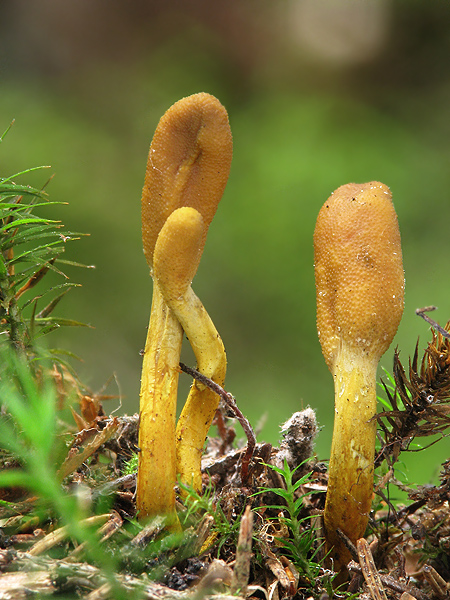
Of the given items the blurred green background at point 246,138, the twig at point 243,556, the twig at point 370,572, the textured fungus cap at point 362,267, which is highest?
the blurred green background at point 246,138

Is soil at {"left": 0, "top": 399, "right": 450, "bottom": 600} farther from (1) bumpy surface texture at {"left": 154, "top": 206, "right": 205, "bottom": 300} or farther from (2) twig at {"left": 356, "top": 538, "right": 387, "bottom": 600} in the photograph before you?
(1) bumpy surface texture at {"left": 154, "top": 206, "right": 205, "bottom": 300}

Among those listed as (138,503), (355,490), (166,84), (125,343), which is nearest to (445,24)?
(166,84)

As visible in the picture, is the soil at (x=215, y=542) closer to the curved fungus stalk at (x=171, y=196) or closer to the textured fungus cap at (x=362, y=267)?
the curved fungus stalk at (x=171, y=196)

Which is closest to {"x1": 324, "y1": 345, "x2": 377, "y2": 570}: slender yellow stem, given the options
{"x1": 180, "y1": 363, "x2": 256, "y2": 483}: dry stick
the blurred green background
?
→ {"x1": 180, "y1": 363, "x2": 256, "y2": 483}: dry stick

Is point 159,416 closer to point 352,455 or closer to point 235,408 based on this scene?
point 235,408

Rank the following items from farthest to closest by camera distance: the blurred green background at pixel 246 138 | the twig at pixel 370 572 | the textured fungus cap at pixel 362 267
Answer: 1. the blurred green background at pixel 246 138
2. the textured fungus cap at pixel 362 267
3. the twig at pixel 370 572

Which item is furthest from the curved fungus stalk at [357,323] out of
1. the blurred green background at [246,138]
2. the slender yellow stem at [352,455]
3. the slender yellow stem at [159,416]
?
the blurred green background at [246,138]

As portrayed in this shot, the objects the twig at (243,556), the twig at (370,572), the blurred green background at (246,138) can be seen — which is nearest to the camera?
the twig at (243,556)
